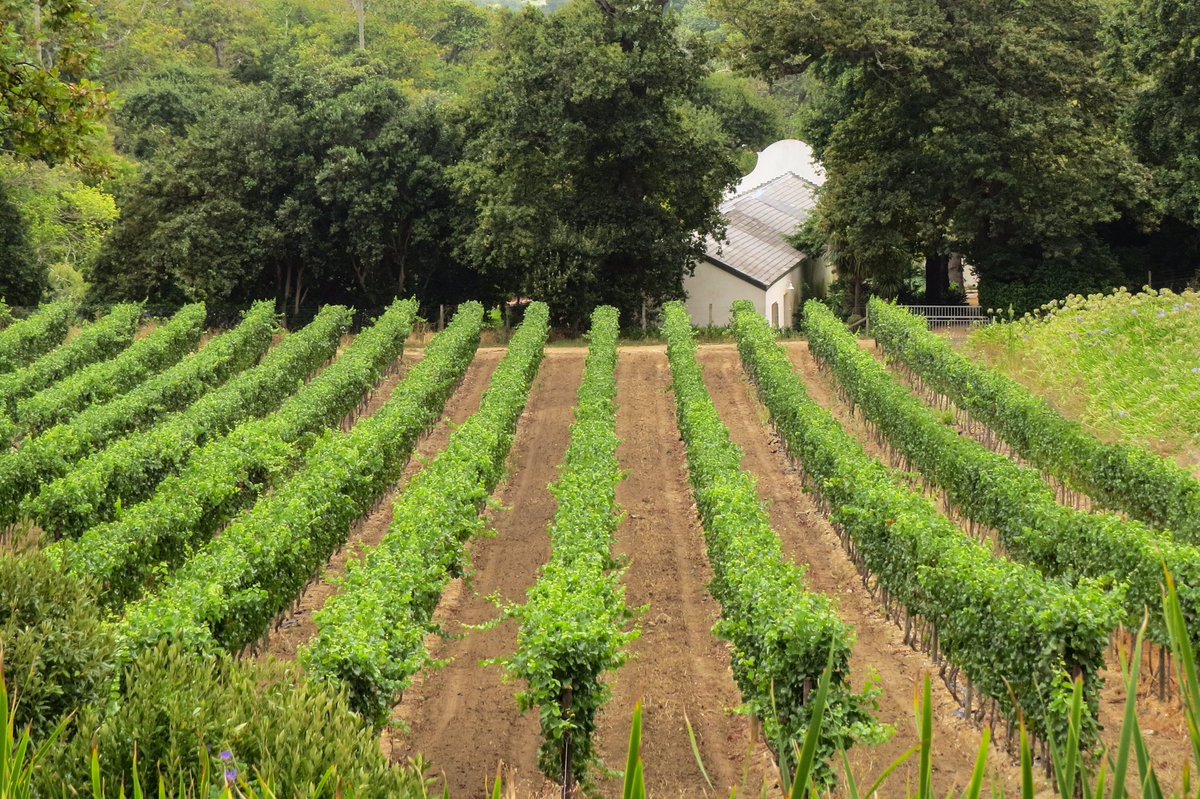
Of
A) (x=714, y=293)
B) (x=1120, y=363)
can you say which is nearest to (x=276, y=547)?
(x=1120, y=363)

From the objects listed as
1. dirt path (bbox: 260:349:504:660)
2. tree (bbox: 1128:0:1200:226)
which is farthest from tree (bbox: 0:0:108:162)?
tree (bbox: 1128:0:1200:226)

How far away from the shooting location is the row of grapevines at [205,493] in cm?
1483

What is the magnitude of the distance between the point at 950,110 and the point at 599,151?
968 centimetres

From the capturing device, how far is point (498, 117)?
37.5 metres

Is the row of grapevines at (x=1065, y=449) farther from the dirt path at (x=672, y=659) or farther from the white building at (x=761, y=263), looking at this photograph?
the white building at (x=761, y=263)

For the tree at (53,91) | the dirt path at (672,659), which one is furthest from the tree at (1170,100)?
the tree at (53,91)

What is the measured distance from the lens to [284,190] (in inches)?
1657

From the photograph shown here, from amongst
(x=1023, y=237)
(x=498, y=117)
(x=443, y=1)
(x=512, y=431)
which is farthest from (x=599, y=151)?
(x=443, y=1)

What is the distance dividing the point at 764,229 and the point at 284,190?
18.7 meters

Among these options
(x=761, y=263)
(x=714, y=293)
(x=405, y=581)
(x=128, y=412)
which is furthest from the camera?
(x=761, y=263)

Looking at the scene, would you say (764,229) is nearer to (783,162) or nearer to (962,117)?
(783,162)

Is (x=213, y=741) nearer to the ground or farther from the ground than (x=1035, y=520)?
farther from the ground

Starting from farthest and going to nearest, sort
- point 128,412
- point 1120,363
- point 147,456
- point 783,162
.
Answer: point 783,162 → point 1120,363 → point 128,412 → point 147,456

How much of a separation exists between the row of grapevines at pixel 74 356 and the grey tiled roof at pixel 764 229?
58.1ft
